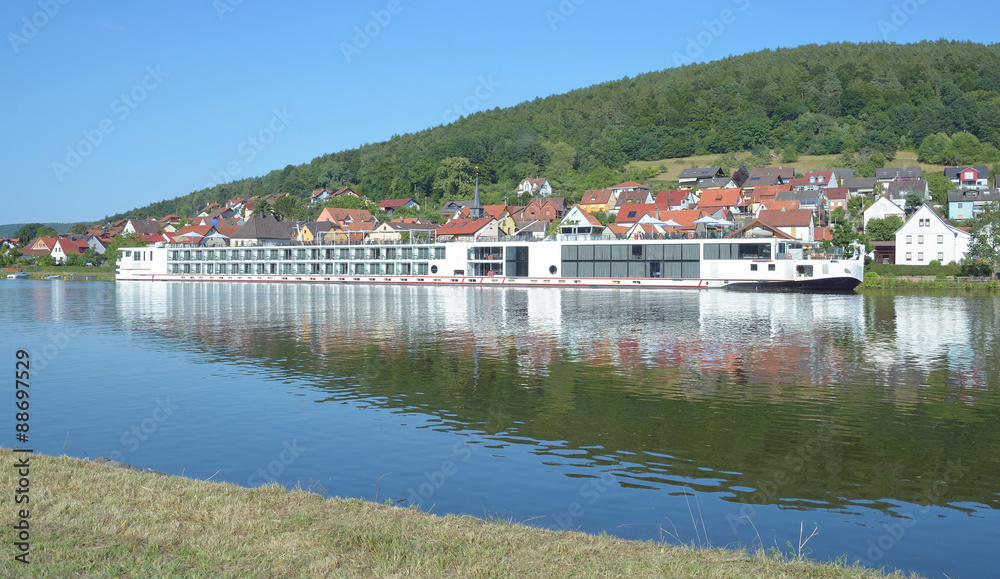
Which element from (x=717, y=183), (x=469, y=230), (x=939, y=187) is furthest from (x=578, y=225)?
(x=939, y=187)

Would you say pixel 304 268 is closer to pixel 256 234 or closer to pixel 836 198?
pixel 256 234

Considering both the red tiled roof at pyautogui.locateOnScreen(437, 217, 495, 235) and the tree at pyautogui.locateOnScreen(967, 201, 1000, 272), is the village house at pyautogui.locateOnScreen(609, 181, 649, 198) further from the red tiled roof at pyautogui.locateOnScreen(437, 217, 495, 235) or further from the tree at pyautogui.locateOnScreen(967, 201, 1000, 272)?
the tree at pyautogui.locateOnScreen(967, 201, 1000, 272)

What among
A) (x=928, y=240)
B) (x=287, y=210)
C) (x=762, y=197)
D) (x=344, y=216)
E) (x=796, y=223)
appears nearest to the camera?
(x=928, y=240)

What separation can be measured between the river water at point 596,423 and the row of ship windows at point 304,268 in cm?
6276

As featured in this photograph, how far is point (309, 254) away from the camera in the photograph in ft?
344

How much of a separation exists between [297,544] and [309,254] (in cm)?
10065

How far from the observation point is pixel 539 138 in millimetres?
199250

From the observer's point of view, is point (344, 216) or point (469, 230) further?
point (344, 216)

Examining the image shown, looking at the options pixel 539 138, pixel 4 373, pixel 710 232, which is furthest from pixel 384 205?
pixel 4 373

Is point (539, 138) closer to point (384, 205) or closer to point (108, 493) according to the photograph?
point (384, 205)

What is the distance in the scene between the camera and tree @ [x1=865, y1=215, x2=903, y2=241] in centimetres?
9275

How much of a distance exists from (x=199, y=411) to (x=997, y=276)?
7763cm

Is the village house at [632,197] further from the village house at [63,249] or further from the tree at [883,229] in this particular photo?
the village house at [63,249]

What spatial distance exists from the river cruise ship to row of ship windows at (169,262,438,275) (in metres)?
0.15
